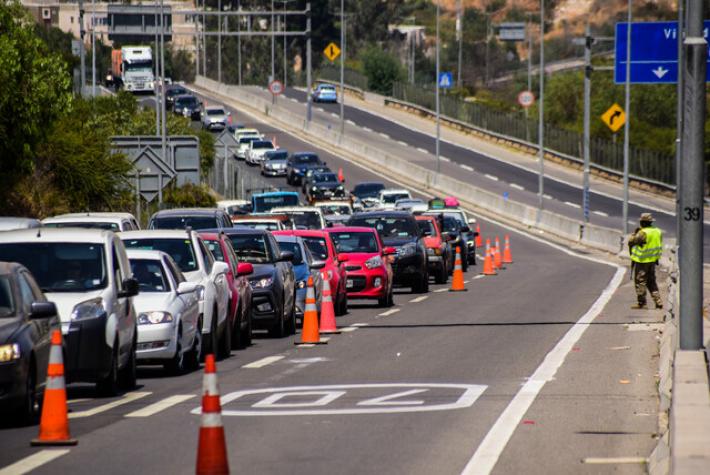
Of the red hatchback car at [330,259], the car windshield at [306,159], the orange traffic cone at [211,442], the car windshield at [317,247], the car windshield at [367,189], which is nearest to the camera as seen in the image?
the orange traffic cone at [211,442]

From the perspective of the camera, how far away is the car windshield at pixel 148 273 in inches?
741

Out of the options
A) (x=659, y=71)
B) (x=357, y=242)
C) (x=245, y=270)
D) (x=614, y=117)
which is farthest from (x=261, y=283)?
(x=614, y=117)

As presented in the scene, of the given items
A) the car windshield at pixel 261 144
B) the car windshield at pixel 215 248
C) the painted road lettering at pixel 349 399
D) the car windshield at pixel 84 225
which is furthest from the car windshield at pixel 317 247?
the car windshield at pixel 261 144

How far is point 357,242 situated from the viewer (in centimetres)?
3328

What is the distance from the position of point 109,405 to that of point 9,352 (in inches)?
85.7

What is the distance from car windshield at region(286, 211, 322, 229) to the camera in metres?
40.9

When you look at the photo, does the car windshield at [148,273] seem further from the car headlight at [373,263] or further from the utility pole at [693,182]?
the car headlight at [373,263]

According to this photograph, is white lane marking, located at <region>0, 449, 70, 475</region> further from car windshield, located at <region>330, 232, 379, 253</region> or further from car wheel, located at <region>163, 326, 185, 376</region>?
car windshield, located at <region>330, 232, 379, 253</region>

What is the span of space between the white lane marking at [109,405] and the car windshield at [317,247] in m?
13.5

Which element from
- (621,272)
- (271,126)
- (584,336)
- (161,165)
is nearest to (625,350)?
(584,336)

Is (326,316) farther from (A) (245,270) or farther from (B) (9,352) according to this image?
(B) (9,352)

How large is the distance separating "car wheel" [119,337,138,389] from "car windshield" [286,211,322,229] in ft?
78.5

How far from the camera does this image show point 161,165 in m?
39.9

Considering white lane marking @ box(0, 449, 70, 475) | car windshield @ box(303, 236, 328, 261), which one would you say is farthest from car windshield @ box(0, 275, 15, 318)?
car windshield @ box(303, 236, 328, 261)
